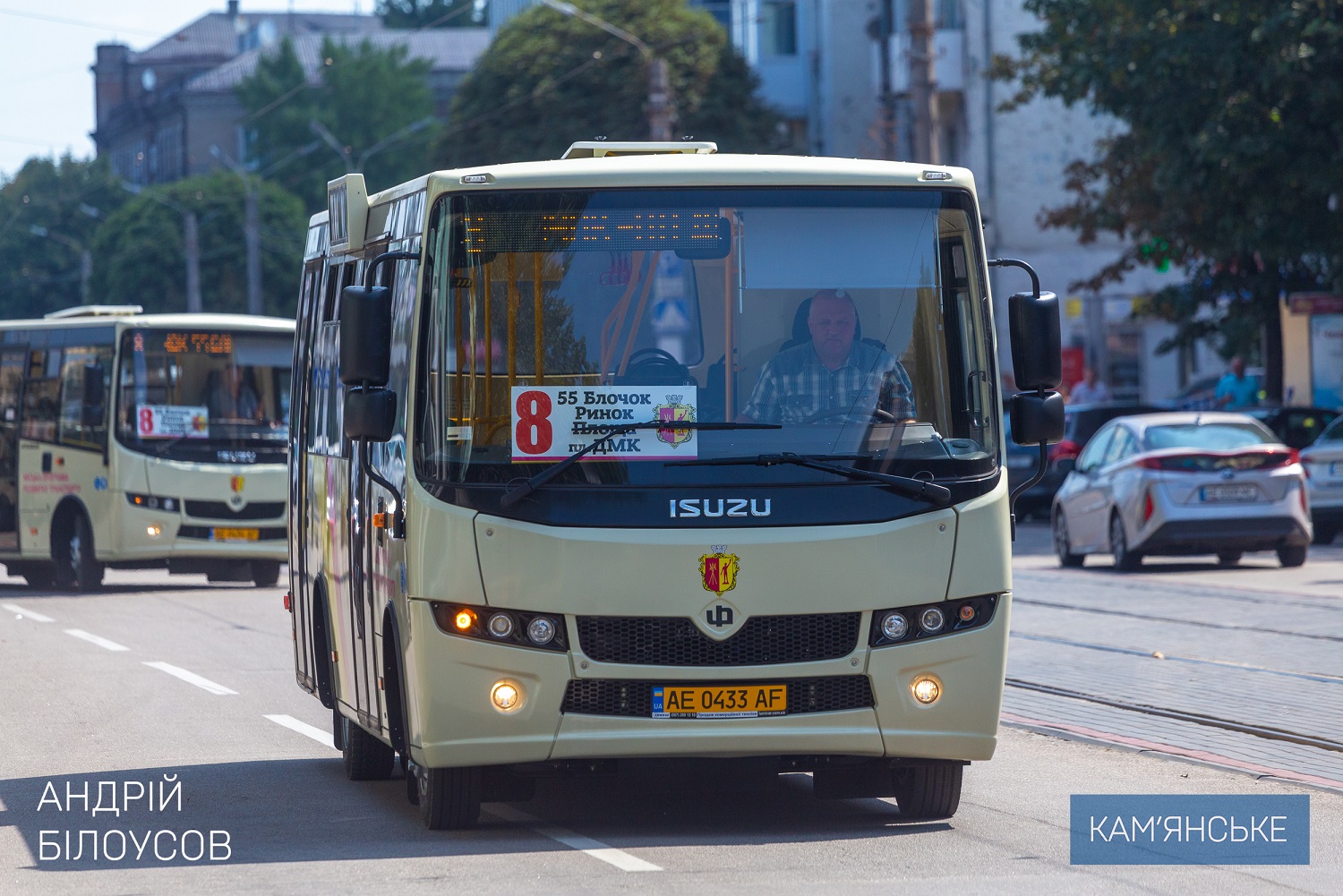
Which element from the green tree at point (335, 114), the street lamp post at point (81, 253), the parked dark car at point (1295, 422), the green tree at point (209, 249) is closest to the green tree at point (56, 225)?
the street lamp post at point (81, 253)

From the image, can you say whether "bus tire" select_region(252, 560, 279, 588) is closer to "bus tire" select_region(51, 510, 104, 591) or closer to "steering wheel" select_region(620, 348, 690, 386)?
"bus tire" select_region(51, 510, 104, 591)

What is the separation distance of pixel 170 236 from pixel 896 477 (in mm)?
79506

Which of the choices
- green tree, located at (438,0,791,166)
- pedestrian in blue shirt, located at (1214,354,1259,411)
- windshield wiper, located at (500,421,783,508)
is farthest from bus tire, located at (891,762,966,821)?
green tree, located at (438,0,791,166)

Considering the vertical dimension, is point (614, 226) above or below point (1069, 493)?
above

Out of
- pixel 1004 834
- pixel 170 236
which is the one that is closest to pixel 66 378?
pixel 1004 834

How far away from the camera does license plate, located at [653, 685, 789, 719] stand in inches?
317

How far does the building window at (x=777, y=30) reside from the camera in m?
62.0

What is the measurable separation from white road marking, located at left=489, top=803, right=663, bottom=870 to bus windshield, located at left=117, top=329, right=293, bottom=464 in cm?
1480

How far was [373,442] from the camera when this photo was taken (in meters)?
8.98

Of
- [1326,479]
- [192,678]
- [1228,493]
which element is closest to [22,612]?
[192,678]

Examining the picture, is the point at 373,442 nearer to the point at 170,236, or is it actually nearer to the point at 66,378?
the point at 66,378

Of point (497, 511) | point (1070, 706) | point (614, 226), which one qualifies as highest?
point (614, 226)

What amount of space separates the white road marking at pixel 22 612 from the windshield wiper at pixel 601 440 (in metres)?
13.1

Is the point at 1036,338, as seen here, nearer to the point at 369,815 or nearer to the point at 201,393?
the point at 369,815
